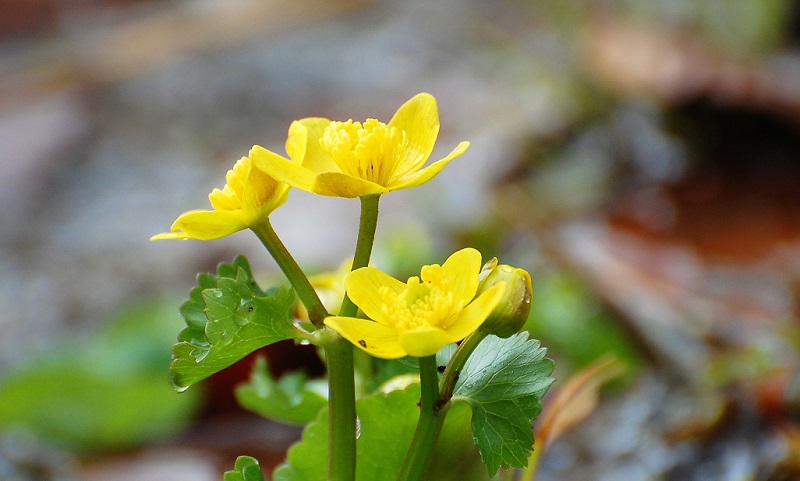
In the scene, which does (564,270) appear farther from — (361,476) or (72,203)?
(72,203)

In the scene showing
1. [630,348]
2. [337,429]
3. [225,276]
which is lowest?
[630,348]

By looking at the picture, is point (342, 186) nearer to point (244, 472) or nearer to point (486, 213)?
point (244, 472)

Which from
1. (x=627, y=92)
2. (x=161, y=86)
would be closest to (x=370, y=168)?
(x=627, y=92)

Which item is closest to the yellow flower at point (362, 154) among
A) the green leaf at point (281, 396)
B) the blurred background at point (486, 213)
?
the green leaf at point (281, 396)

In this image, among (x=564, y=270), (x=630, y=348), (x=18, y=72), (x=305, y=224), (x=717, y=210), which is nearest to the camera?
(x=630, y=348)

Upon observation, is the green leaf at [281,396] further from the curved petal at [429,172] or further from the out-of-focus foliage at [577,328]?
the out-of-focus foliage at [577,328]

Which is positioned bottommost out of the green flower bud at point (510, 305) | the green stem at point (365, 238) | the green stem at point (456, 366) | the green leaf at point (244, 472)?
the green leaf at point (244, 472)

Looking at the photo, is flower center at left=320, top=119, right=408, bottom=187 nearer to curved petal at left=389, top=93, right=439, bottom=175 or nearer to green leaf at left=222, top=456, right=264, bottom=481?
curved petal at left=389, top=93, right=439, bottom=175
